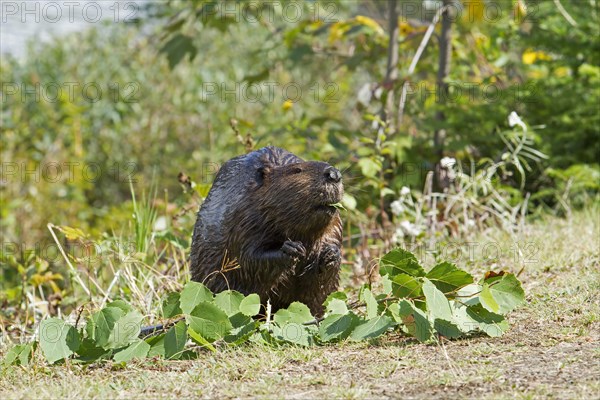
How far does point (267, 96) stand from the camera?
11.4m

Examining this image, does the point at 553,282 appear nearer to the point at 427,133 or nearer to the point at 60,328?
the point at 60,328

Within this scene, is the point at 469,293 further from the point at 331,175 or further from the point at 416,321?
the point at 331,175

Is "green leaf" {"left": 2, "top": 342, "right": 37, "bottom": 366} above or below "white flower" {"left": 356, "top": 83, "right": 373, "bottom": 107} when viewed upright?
below

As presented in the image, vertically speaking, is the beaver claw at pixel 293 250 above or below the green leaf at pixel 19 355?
above

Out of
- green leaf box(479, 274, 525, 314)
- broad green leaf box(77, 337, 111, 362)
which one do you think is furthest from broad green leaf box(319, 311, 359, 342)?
broad green leaf box(77, 337, 111, 362)

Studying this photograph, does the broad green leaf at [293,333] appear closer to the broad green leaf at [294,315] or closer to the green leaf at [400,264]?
the broad green leaf at [294,315]

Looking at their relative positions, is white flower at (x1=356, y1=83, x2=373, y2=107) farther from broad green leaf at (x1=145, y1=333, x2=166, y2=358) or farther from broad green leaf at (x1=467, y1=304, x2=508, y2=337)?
broad green leaf at (x1=145, y1=333, x2=166, y2=358)

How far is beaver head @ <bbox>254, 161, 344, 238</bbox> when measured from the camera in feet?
13.4

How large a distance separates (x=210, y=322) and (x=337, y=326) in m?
0.55

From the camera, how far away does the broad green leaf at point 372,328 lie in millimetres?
3924

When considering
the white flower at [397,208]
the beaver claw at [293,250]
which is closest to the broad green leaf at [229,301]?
the beaver claw at [293,250]

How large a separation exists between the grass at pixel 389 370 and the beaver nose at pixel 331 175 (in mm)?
728

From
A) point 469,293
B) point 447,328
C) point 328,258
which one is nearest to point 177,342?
point 328,258

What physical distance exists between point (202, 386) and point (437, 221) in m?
3.40
